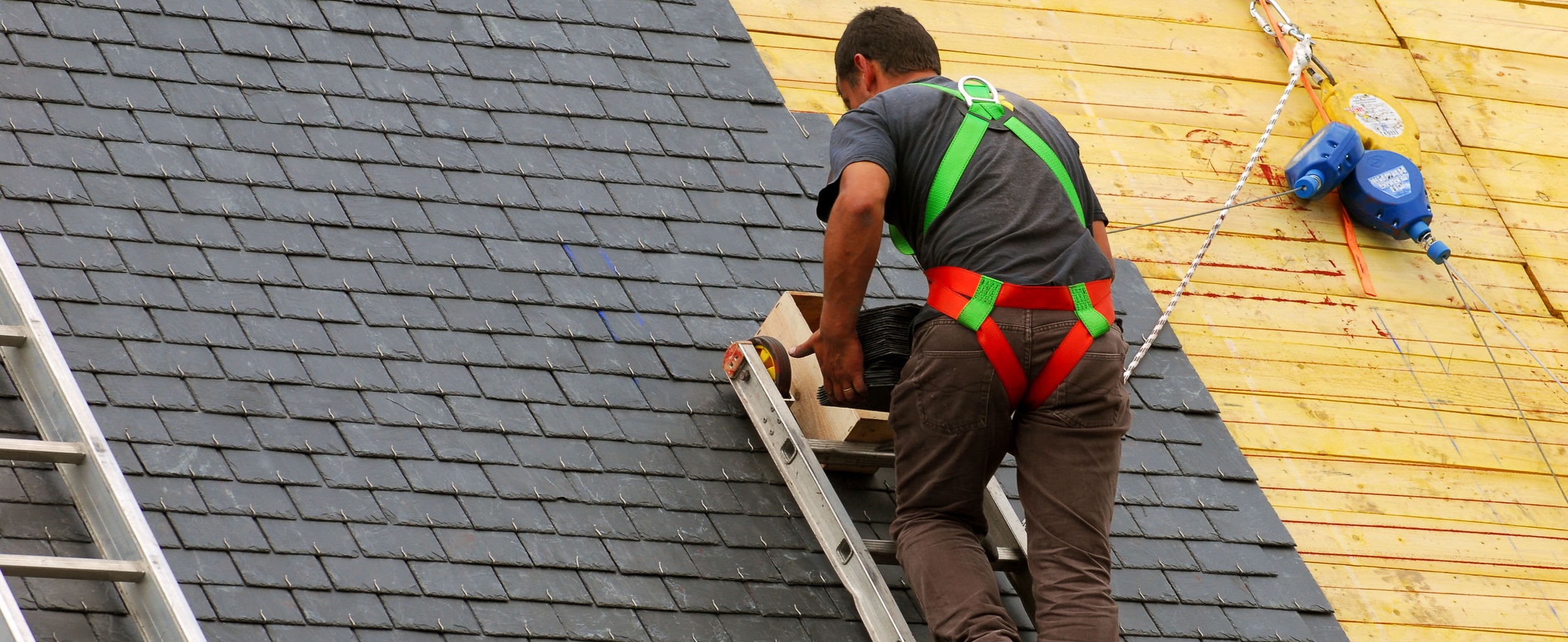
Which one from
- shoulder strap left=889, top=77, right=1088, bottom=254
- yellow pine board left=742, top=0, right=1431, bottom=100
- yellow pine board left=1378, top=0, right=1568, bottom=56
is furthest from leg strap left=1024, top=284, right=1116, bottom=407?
yellow pine board left=1378, top=0, right=1568, bottom=56

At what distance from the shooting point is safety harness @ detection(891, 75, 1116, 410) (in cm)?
386

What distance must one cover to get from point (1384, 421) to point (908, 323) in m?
2.93

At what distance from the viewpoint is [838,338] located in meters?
4.03

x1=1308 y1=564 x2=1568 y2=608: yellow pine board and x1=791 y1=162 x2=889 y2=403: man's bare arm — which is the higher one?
x1=791 y1=162 x2=889 y2=403: man's bare arm

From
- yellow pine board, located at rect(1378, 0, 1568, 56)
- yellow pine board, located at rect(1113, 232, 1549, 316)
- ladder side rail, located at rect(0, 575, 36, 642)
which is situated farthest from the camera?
yellow pine board, located at rect(1378, 0, 1568, 56)

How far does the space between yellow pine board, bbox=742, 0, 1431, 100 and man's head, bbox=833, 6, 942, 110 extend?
8.48 feet

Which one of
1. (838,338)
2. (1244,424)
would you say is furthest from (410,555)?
(1244,424)

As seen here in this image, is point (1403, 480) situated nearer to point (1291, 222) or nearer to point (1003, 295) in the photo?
point (1291, 222)

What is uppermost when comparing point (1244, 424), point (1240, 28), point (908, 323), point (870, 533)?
point (908, 323)

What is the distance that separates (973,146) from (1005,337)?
480mm

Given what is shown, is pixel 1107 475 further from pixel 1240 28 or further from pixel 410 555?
pixel 1240 28

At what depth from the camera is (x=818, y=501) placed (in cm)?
416

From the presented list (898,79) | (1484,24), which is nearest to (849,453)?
(898,79)

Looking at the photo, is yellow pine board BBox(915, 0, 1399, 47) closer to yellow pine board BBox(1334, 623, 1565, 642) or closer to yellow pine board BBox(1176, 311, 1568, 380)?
yellow pine board BBox(1176, 311, 1568, 380)
